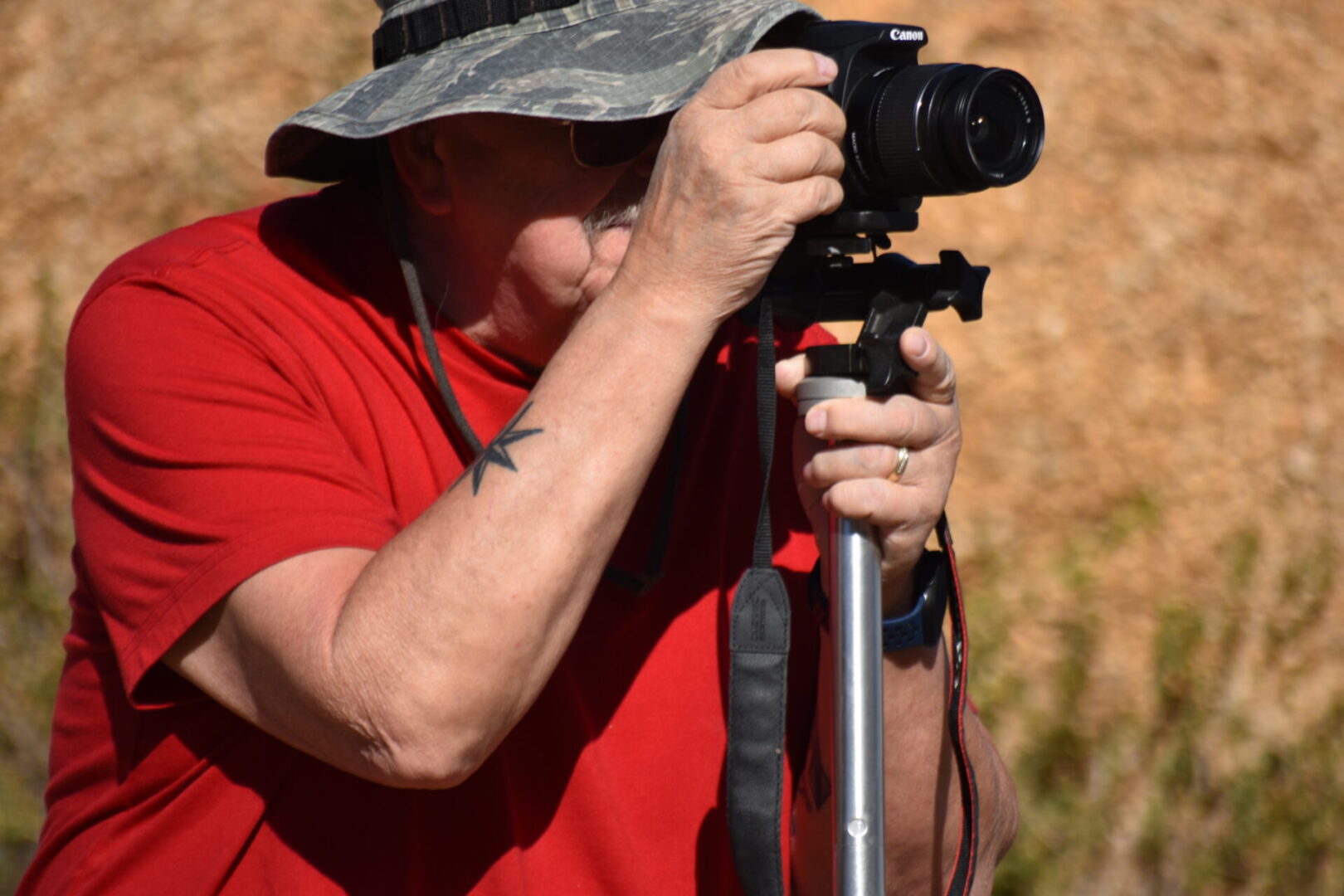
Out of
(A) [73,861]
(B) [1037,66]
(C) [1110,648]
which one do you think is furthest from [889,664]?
(B) [1037,66]

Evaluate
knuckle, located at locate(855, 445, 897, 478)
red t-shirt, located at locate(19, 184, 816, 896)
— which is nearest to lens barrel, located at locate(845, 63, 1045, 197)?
knuckle, located at locate(855, 445, 897, 478)

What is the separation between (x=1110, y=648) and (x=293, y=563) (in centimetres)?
198

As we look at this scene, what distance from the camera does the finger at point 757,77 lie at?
1.32 meters

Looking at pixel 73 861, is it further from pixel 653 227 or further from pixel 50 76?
pixel 50 76

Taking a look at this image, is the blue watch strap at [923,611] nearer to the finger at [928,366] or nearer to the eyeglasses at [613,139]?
the finger at [928,366]

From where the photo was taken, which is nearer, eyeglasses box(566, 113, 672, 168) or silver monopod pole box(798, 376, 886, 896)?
silver monopod pole box(798, 376, 886, 896)

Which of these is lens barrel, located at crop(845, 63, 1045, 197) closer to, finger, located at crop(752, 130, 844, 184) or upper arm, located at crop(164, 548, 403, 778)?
finger, located at crop(752, 130, 844, 184)

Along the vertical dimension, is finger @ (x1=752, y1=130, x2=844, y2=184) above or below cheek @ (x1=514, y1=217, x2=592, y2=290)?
above

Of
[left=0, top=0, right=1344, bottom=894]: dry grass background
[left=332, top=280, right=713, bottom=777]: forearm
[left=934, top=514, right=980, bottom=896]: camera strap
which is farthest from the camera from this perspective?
[left=0, top=0, right=1344, bottom=894]: dry grass background

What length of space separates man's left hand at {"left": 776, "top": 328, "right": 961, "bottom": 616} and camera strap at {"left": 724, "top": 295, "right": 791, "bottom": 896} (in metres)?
0.07

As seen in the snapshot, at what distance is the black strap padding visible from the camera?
151cm

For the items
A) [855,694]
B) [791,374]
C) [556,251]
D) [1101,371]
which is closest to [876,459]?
[791,374]

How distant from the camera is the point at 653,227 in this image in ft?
4.46

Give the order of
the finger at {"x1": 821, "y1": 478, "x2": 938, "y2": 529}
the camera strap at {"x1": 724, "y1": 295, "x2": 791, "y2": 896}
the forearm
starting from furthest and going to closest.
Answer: the camera strap at {"x1": 724, "y1": 295, "x2": 791, "y2": 896}, the finger at {"x1": 821, "y1": 478, "x2": 938, "y2": 529}, the forearm
